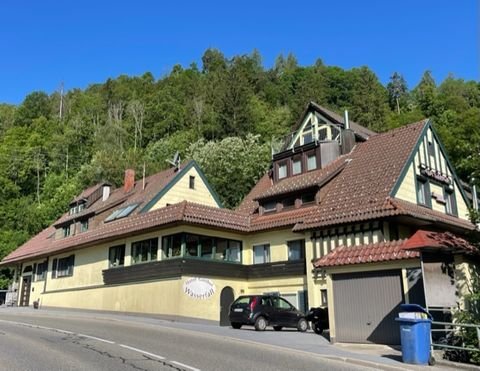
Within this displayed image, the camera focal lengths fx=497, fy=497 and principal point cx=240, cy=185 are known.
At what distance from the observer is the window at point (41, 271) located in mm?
39938

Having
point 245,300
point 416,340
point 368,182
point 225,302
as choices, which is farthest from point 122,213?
point 416,340

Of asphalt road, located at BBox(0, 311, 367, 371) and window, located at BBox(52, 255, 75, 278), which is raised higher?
window, located at BBox(52, 255, 75, 278)

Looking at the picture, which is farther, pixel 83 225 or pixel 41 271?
pixel 41 271

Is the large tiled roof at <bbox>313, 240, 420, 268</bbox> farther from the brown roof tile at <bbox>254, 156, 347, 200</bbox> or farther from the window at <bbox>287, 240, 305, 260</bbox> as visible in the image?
the brown roof tile at <bbox>254, 156, 347, 200</bbox>

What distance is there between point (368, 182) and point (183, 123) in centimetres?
4856

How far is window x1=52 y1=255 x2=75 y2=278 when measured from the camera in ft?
119

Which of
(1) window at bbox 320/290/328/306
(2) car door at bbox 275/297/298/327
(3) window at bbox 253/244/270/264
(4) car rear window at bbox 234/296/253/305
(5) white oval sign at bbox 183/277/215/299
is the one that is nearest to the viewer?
(4) car rear window at bbox 234/296/253/305

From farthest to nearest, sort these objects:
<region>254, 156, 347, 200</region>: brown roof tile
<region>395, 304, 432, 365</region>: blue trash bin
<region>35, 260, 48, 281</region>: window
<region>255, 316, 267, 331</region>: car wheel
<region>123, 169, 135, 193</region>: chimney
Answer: <region>123, 169, 135, 193</region>: chimney < <region>35, 260, 48, 281</region>: window < <region>254, 156, 347, 200</region>: brown roof tile < <region>255, 316, 267, 331</region>: car wheel < <region>395, 304, 432, 365</region>: blue trash bin

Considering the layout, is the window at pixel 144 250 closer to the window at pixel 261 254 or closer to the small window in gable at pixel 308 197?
the window at pixel 261 254

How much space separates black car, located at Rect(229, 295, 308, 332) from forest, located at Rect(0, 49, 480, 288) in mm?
25499

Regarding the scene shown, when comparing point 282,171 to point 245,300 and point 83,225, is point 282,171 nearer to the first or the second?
point 245,300

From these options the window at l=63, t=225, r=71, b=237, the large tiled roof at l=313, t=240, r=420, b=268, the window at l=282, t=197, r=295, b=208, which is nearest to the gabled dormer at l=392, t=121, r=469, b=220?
the window at l=282, t=197, r=295, b=208

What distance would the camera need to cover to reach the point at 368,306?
1595 centimetres

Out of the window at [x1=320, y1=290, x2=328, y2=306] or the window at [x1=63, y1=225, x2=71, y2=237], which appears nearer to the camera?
the window at [x1=320, y1=290, x2=328, y2=306]
